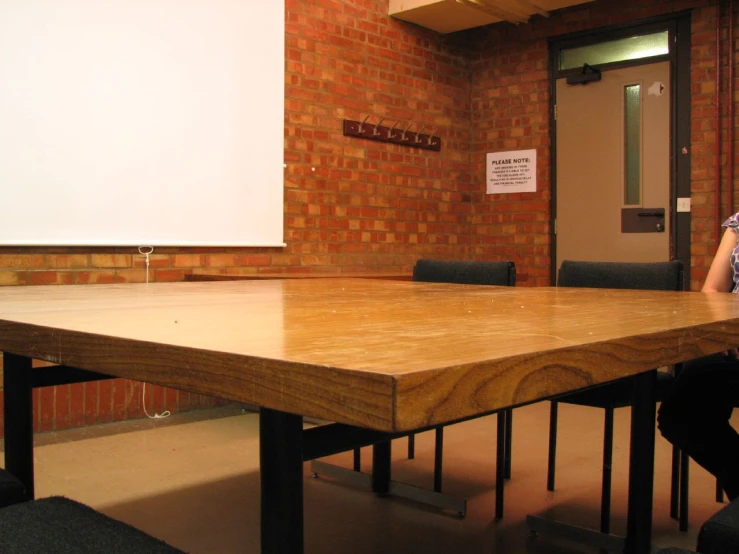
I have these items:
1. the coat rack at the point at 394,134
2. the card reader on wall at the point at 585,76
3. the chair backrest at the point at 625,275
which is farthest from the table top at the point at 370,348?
the card reader on wall at the point at 585,76

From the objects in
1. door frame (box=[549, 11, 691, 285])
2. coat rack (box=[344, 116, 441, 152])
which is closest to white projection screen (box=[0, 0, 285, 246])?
coat rack (box=[344, 116, 441, 152])

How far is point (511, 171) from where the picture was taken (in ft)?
18.3

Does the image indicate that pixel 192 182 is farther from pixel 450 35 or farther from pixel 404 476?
pixel 450 35

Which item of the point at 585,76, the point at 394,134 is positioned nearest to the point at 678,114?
the point at 585,76

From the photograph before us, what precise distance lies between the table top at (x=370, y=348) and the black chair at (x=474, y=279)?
Result: 125 cm

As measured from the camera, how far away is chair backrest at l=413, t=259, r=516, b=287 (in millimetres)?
2660

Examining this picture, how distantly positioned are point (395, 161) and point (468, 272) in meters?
2.45

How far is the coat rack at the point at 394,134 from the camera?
4.81 metres

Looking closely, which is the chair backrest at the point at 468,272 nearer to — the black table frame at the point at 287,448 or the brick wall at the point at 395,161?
the black table frame at the point at 287,448

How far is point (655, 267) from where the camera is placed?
249 cm

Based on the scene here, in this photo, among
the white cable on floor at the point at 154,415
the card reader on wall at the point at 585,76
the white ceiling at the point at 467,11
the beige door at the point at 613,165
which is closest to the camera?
the white cable on floor at the point at 154,415

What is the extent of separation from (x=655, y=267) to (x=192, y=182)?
242 cm

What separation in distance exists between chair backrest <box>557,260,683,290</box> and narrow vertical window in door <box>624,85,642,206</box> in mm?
2654

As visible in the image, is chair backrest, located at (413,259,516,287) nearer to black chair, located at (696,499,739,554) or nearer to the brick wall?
the brick wall
